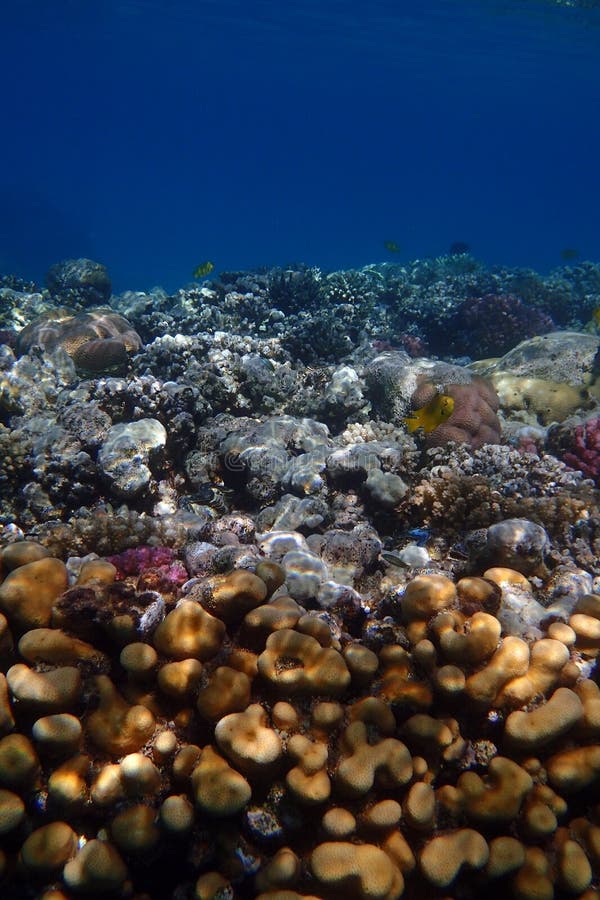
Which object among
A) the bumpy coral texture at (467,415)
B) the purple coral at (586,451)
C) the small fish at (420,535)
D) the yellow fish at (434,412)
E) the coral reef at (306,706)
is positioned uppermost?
the yellow fish at (434,412)

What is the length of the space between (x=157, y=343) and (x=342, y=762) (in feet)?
Answer: 26.7

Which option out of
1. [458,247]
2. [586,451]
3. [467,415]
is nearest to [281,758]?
[467,415]

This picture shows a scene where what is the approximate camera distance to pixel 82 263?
17016 mm

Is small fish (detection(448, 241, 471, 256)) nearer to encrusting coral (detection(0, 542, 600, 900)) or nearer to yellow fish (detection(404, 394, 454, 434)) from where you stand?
yellow fish (detection(404, 394, 454, 434))

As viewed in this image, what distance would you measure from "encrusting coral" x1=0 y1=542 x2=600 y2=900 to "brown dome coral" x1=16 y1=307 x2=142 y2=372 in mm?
6997

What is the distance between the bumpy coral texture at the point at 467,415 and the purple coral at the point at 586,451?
1059mm

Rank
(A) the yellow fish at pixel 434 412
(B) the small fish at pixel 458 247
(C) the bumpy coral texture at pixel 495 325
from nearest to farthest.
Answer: (A) the yellow fish at pixel 434 412 → (C) the bumpy coral texture at pixel 495 325 → (B) the small fish at pixel 458 247

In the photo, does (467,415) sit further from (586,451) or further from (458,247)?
(458,247)

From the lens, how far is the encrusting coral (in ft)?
7.34

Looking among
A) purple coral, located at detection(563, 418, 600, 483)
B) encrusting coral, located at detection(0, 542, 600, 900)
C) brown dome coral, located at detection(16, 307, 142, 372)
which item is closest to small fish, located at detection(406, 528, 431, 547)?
encrusting coral, located at detection(0, 542, 600, 900)

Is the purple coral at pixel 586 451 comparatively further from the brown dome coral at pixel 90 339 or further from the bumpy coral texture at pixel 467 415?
the brown dome coral at pixel 90 339

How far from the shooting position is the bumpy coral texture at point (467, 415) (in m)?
6.98

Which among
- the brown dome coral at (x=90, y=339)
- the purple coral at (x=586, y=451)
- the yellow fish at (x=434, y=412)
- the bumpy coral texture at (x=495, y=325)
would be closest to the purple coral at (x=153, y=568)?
the yellow fish at (x=434, y=412)

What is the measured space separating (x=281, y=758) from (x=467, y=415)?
5835 mm
